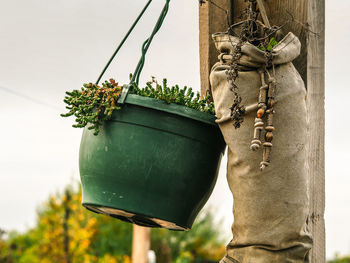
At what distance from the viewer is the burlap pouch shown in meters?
1.42

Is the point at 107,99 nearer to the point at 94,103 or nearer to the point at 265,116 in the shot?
the point at 94,103

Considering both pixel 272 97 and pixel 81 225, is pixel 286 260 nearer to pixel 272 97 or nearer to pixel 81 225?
pixel 272 97

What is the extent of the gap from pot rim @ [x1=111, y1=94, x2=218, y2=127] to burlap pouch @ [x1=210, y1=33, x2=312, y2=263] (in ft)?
0.36

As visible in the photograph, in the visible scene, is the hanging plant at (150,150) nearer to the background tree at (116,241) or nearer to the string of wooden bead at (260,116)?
the string of wooden bead at (260,116)

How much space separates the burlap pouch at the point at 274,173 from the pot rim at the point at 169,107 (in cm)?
11

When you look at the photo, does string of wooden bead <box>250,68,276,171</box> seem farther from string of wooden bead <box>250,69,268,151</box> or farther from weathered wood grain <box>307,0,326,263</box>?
weathered wood grain <box>307,0,326,263</box>

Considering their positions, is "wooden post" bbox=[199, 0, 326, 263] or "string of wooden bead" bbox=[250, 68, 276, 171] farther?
"wooden post" bbox=[199, 0, 326, 263]

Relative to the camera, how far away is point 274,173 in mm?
1419

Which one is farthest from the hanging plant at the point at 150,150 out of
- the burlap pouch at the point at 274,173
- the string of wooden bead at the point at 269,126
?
the string of wooden bead at the point at 269,126

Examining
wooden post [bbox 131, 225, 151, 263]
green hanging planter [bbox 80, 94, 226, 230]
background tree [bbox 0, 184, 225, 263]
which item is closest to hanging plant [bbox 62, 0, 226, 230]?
green hanging planter [bbox 80, 94, 226, 230]

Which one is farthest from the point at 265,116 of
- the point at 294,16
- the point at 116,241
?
the point at 116,241

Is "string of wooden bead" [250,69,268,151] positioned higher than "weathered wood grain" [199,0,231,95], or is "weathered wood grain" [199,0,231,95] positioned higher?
"weathered wood grain" [199,0,231,95]

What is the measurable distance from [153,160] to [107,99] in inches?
9.1

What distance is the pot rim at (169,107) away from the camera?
1.56 m
